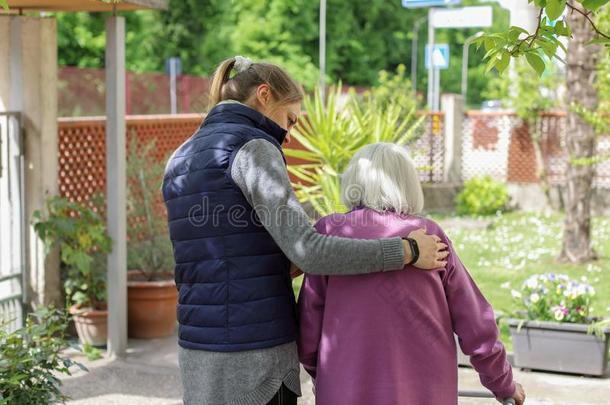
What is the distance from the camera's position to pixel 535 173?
1638cm

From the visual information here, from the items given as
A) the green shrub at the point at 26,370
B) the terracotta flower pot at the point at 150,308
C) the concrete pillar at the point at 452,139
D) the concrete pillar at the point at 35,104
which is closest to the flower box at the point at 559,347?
the terracotta flower pot at the point at 150,308

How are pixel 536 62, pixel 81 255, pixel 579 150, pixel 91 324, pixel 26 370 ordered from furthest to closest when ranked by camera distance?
pixel 579 150 → pixel 91 324 → pixel 81 255 → pixel 26 370 → pixel 536 62

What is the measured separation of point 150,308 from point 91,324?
0.47 metres

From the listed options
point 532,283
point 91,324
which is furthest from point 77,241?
point 532,283

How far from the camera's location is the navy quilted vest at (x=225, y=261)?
97.8 inches

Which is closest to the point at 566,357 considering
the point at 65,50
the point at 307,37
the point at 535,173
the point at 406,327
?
the point at 406,327

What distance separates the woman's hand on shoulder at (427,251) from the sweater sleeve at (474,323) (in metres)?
0.09

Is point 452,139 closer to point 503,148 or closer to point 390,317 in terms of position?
point 503,148

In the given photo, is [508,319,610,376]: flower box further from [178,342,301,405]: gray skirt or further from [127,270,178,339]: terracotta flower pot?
[178,342,301,405]: gray skirt

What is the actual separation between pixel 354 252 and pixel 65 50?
2821 cm

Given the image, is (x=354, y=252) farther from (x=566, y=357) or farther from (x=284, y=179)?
(x=566, y=357)

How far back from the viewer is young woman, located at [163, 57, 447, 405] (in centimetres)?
245

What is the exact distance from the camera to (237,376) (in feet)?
8.21

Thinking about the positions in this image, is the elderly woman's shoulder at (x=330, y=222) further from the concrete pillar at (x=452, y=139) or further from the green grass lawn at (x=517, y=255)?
the concrete pillar at (x=452, y=139)
